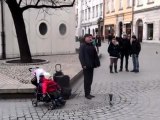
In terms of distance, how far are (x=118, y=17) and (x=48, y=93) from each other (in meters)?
48.7

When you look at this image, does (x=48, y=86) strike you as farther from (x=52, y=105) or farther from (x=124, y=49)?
(x=124, y=49)

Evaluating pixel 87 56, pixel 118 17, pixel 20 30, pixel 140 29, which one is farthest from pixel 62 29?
pixel 118 17

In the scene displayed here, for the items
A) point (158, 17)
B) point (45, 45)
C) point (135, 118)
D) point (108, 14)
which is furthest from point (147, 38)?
point (135, 118)

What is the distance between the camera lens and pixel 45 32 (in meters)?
23.3

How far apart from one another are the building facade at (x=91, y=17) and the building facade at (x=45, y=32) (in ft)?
113

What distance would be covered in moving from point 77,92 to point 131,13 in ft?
135

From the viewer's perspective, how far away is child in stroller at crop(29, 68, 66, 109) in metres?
7.86

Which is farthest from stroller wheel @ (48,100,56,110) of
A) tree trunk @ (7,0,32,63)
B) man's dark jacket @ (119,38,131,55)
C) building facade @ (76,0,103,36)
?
building facade @ (76,0,103,36)

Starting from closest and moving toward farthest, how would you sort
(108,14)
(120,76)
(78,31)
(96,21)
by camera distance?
(120,76), (108,14), (96,21), (78,31)

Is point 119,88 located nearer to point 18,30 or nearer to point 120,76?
point 120,76

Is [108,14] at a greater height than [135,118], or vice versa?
[108,14]

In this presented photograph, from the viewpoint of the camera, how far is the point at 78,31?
80312mm

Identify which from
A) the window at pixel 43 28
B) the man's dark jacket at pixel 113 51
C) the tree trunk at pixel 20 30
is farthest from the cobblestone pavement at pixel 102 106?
the window at pixel 43 28

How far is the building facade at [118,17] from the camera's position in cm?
5109
